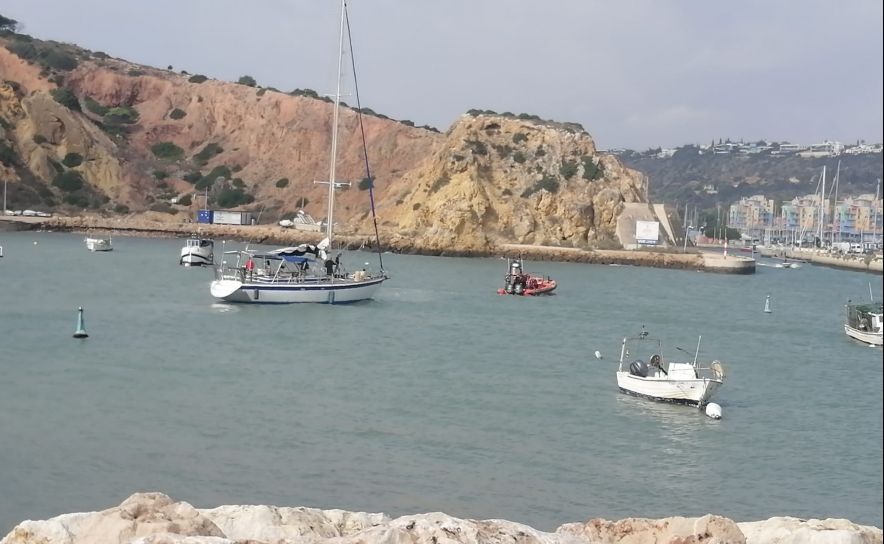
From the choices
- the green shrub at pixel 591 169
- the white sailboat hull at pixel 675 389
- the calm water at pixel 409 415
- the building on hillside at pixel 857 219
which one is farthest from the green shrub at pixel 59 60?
the building on hillside at pixel 857 219

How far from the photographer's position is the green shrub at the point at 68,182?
81062 mm

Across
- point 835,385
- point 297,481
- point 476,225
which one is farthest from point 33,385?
point 476,225

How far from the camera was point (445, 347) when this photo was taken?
85.1 feet

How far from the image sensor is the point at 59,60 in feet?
318

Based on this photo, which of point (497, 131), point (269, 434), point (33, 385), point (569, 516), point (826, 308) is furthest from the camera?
point (497, 131)

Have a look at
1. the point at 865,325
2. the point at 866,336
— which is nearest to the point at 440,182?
the point at 865,325

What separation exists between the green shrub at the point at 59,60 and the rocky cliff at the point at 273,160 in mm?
138

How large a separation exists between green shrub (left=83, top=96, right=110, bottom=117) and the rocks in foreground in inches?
3679

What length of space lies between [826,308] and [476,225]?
28878 mm

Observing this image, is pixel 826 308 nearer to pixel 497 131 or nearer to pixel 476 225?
pixel 476 225

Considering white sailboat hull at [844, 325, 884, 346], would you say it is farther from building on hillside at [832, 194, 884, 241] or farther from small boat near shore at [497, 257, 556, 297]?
building on hillside at [832, 194, 884, 241]

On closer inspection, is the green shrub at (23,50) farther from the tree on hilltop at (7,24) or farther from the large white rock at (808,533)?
the large white rock at (808,533)

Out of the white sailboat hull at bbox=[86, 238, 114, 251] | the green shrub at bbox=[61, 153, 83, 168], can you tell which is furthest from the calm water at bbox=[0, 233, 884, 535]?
the green shrub at bbox=[61, 153, 83, 168]

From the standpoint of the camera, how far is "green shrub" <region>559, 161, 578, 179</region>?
255 ft
